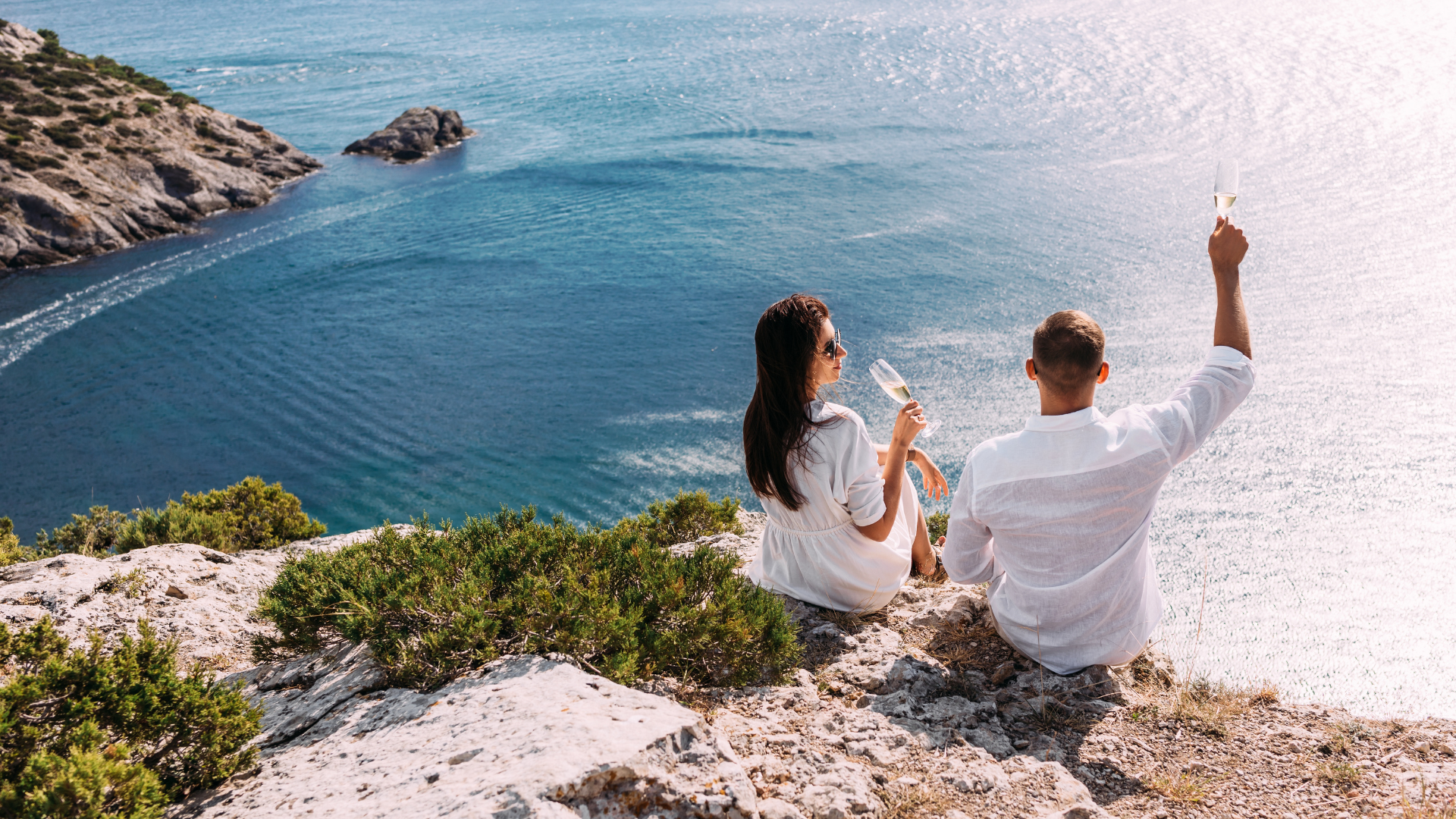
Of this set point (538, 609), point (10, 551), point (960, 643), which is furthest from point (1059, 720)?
point (10, 551)

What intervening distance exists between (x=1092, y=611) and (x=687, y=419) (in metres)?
12.6

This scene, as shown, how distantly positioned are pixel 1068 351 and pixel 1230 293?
858mm

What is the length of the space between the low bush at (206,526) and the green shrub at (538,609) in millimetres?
4210

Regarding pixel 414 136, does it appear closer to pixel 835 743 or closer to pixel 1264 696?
pixel 835 743

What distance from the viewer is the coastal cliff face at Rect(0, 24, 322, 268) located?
28391mm

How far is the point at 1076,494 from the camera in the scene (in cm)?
401

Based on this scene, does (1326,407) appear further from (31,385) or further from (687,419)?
(31,385)

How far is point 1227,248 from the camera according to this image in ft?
12.9

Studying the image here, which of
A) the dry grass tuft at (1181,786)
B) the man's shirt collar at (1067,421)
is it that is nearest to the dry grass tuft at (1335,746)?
the dry grass tuft at (1181,786)

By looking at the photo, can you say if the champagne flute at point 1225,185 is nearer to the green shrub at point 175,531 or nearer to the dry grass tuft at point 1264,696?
the dry grass tuft at point 1264,696

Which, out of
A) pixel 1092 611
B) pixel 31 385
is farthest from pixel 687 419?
pixel 31 385

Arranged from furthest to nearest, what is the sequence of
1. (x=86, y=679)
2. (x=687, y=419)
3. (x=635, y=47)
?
(x=635, y=47)
(x=687, y=419)
(x=86, y=679)

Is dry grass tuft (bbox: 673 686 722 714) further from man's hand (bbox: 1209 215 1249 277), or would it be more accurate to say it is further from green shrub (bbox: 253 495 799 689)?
man's hand (bbox: 1209 215 1249 277)

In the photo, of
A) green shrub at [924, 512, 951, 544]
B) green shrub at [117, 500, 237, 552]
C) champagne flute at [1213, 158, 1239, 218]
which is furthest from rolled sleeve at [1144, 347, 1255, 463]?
green shrub at [117, 500, 237, 552]
